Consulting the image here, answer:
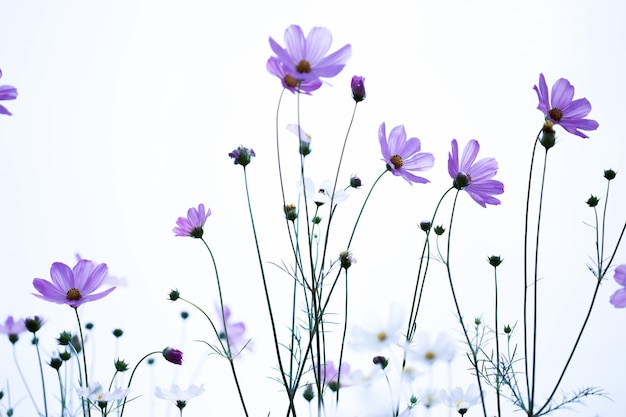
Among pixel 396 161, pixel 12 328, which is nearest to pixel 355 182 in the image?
pixel 396 161

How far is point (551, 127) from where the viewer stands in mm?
1023

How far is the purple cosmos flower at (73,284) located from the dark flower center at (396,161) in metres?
0.55

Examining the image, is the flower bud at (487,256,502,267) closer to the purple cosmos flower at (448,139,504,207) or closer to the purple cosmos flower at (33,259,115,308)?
the purple cosmos flower at (448,139,504,207)

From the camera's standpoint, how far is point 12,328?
5.63 ft

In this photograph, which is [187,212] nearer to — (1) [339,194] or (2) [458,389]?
(1) [339,194]

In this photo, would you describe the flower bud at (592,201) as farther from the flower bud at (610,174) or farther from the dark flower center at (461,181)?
the dark flower center at (461,181)

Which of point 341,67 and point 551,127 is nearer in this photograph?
point 341,67

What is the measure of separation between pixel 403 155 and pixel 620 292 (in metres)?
0.46

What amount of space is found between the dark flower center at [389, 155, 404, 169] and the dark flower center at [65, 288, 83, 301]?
62cm

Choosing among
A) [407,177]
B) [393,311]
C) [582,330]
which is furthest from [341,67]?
[582,330]

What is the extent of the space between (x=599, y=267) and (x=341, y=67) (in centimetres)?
68

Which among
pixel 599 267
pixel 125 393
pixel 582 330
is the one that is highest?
pixel 599 267

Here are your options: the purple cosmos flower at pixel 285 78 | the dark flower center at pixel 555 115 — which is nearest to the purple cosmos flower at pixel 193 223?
the purple cosmos flower at pixel 285 78

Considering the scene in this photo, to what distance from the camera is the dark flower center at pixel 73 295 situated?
0.92 meters
